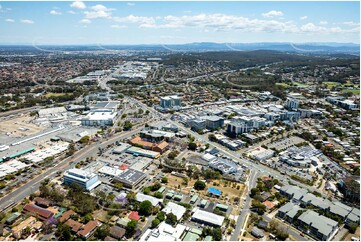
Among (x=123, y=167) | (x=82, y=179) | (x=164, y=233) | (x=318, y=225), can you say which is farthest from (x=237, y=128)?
(x=164, y=233)

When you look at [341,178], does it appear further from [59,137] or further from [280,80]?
[280,80]

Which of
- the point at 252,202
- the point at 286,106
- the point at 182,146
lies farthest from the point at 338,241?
the point at 286,106

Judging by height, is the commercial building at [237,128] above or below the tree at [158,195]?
above

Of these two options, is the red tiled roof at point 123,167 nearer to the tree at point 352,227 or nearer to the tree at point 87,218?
the tree at point 87,218

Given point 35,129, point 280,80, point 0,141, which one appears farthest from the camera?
point 280,80

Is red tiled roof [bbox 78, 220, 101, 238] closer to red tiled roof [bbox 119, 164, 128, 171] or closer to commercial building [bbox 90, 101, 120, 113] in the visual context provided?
red tiled roof [bbox 119, 164, 128, 171]

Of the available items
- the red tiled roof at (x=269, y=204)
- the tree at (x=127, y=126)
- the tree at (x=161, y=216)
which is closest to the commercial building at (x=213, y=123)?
the tree at (x=127, y=126)
